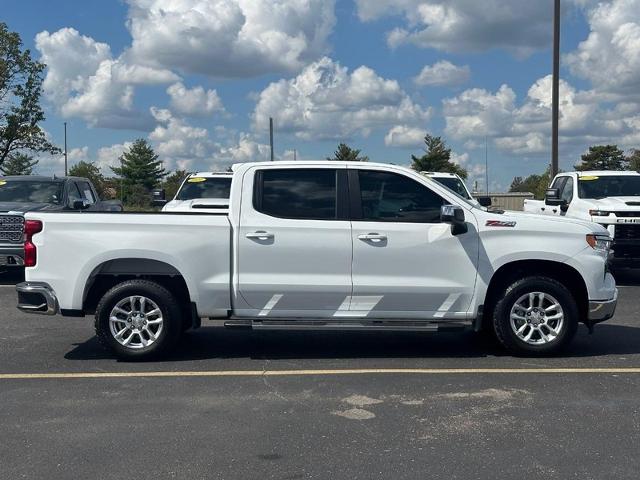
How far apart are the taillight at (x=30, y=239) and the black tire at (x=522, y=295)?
Result: 171 inches

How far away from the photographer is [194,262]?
659cm

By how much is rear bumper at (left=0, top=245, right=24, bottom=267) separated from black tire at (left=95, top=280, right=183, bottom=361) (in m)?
5.52

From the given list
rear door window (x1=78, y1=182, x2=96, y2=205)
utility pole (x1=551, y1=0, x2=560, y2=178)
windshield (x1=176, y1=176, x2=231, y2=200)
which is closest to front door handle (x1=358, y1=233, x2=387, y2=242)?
windshield (x1=176, y1=176, x2=231, y2=200)

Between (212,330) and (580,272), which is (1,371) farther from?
(580,272)

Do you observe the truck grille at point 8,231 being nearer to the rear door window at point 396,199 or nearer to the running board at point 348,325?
the running board at point 348,325

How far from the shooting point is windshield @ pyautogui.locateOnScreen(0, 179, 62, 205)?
1302 centimetres

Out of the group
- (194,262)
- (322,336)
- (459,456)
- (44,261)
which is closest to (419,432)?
(459,456)

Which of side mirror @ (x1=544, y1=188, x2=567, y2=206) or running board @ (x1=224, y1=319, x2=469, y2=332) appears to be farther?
side mirror @ (x1=544, y1=188, x2=567, y2=206)

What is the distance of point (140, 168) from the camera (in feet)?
250

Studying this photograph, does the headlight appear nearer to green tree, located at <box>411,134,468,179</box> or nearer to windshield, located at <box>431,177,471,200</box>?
windshield, located at <box>431,177,471,200</box>

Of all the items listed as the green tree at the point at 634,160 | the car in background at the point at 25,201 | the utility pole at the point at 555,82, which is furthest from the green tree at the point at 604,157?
Result: the car in background at the point at 25,201

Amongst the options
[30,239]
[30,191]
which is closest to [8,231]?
[30,191]

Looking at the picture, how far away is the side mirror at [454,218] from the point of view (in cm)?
641

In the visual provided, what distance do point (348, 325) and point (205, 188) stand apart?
8.31 m
